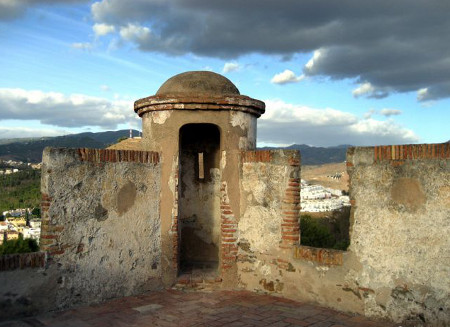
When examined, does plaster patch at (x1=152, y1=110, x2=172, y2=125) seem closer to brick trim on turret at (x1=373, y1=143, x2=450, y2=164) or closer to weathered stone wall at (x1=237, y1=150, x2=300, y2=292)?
weathered stone wall at (x1=237, y1=150, x2=300, y2=292)

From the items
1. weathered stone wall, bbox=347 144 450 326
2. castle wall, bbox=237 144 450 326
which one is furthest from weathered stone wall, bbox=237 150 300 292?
weathered stone wall, bbox=347 144 450 326

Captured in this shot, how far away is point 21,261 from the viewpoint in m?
4.74

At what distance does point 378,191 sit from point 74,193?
3911 millimetres

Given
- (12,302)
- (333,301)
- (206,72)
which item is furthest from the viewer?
(206,72)

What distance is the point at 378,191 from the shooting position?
16.0ft

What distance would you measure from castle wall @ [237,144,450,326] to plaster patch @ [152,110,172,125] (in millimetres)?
2054

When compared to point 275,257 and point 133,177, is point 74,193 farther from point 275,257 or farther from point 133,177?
point 275,257

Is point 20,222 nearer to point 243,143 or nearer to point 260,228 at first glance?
point 243,143

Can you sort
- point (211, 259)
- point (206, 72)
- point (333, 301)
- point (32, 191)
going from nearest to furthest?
point (333, 301) → point (206, 72) → point (211, 259) → point (32, 191)

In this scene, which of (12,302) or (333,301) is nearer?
(12,302)

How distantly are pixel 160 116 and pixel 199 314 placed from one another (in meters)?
3.00

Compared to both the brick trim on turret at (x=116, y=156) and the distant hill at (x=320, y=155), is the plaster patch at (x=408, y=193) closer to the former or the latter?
the brick trim on turret at (x=116, y=156)

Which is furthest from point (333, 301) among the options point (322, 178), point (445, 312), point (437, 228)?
point (322, 178)

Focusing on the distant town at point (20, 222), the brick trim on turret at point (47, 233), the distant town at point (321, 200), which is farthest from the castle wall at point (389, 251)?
the distant town at point (20, 222)
